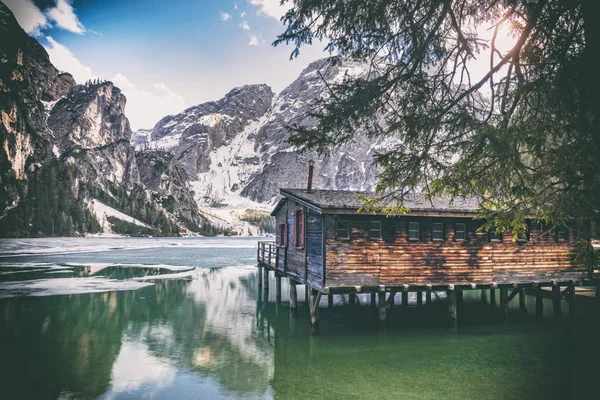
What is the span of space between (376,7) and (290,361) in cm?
1229

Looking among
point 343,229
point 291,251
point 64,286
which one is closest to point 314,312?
point 343,229

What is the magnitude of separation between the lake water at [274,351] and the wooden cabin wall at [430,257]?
2.51 metres

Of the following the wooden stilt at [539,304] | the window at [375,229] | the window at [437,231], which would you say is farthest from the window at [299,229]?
the wooden stilt at [539,304]

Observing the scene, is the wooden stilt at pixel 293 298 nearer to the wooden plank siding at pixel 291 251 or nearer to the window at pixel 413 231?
the wooden plank siding at pixel 291 251

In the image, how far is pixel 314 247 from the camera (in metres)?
19.8

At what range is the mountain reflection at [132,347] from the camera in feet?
41.5

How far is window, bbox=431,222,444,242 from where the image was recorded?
19.9 m

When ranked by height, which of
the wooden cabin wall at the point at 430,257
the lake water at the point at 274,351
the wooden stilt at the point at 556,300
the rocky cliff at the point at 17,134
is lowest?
the lake water at the point at 274,351

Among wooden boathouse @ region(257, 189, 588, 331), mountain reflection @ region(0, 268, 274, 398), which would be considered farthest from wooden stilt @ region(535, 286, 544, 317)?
mountain reflection @ region(0, 268, 274, 398)

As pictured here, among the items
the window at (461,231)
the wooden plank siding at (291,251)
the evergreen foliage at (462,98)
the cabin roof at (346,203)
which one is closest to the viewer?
the evergreen foliage at (462,98)

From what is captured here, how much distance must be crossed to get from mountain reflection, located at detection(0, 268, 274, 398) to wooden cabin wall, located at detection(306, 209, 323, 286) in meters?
3.68

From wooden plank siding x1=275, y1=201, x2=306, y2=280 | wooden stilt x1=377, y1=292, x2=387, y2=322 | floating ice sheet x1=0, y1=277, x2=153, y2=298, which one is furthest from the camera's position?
floating ice sheet x1=0, y1=277, x2=153, y2=298

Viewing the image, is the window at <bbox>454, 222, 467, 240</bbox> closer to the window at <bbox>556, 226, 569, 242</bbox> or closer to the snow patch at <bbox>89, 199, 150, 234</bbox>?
the window at <bbox>556, 226, 569, 242</bbox>

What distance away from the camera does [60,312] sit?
2341cm
